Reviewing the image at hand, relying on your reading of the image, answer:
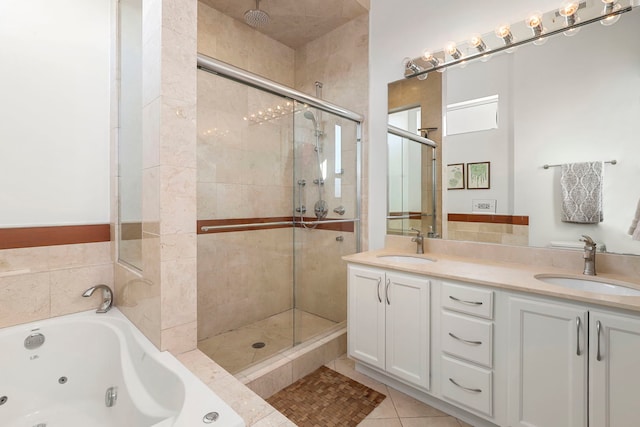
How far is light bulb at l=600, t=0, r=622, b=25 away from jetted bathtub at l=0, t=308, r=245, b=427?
8.62 ft

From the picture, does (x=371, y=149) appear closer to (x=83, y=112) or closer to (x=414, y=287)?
(x=414, y=287)

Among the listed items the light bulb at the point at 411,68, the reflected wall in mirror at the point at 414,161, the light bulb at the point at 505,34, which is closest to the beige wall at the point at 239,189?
the reflected wall in mirror at the point at 414,161

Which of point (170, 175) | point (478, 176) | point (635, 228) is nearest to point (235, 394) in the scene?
point (170, 175)

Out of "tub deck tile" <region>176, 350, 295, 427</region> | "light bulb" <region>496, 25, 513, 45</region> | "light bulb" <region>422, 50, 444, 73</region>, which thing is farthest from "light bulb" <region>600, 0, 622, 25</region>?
"tub deck tile" <region>176, 350, 295, 427</region>

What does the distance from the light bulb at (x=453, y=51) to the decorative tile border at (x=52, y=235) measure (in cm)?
269

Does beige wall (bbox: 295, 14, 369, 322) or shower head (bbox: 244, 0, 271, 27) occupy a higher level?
shower head (bbox: 244, 0, 271, 27)

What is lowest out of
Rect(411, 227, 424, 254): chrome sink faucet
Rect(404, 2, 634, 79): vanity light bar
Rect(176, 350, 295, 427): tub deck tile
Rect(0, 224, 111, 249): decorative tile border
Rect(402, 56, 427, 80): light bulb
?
Rect(176, 350, 295, 427): tub deck tile

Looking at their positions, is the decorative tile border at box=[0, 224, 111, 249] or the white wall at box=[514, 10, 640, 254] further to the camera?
the decorative tile border at box=[0, 224, 111, 249]

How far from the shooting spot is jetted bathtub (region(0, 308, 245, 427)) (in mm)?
1205

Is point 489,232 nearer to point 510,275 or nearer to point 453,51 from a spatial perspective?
point 510,275

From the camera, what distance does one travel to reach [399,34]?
2359 millimetres

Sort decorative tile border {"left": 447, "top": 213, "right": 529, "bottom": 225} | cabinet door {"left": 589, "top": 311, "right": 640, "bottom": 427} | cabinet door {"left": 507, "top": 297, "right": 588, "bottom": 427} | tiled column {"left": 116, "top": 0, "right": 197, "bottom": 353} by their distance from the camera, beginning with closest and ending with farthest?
1. cabinet door {"left": 589, "top": 311, "right": 640, "bottom": 427}
2. cabinet door {"left": 507, "top": 297, "right": 588, "bottom": 427}
3. tiled column {"left": 116, "top": 0, "right": 197, "bottom": 353}
4. decorative tile border {"left": 447, "top": 213, "right": 529, "bottom": 225}

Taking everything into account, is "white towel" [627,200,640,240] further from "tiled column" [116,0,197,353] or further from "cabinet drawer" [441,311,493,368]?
"tiled column" [116,0,197,353]

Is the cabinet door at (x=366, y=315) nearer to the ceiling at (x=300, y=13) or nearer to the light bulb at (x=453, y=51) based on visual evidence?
the light bulb at (x=453, y=51)
